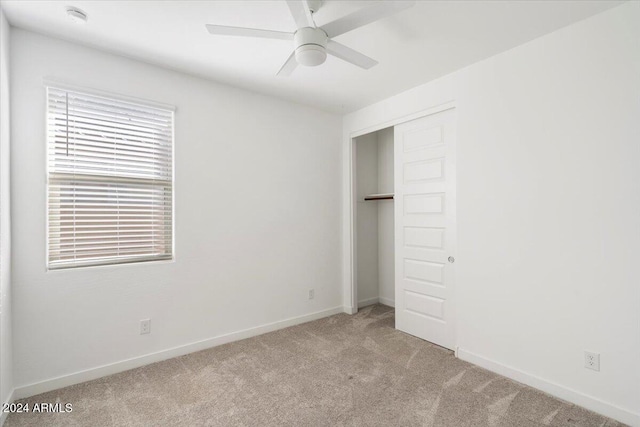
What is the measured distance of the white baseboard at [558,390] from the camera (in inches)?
76.7

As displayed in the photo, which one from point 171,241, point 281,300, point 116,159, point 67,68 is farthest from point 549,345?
point 67,68

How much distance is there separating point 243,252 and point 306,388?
4.83ft

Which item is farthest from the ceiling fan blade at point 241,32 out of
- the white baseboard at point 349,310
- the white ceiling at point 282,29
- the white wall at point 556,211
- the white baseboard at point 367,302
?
the white baseboard at point 367,302

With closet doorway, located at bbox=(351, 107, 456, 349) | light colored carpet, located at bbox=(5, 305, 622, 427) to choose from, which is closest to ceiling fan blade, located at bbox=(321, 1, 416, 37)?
closet doorway, located at bbox=(351, 107, 456, 349)

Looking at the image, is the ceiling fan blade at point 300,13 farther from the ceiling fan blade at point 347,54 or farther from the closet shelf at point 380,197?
the closet shelf at point 380,197

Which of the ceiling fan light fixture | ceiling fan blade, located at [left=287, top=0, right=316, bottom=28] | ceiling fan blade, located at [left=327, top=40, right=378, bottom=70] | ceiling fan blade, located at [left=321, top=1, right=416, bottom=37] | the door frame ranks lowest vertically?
the door frame

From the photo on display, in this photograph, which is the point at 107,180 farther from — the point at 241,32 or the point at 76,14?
the point at 241,32

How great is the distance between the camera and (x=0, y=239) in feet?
6.46

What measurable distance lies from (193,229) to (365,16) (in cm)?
225

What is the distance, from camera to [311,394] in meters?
2.26

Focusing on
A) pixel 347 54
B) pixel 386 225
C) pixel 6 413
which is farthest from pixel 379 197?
pixel 6 413

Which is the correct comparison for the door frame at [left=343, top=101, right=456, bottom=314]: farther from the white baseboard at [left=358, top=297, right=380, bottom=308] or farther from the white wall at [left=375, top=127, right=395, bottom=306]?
the white wall at [left=375, top=127, right=395, bottom=306]

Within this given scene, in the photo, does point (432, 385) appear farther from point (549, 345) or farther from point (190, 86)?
point (190, 86)

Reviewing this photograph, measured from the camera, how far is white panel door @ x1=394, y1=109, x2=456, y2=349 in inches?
118
